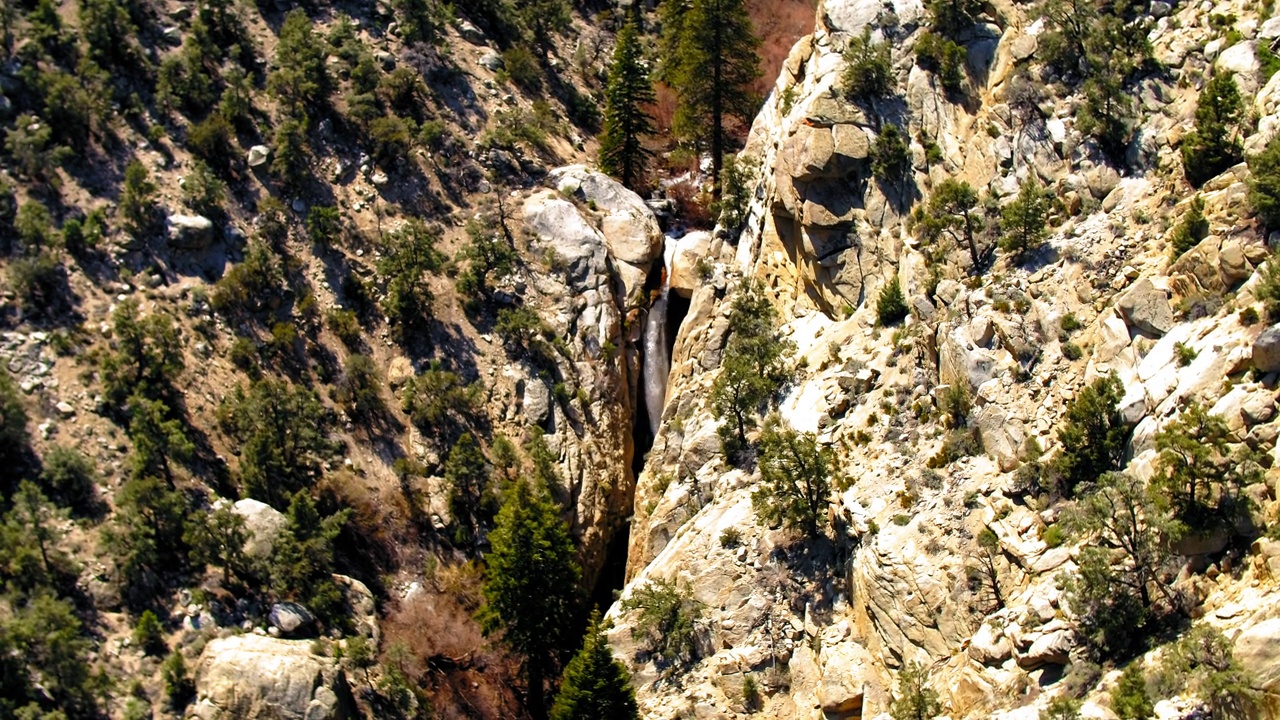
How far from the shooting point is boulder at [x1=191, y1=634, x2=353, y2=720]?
4181cm

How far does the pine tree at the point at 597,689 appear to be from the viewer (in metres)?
40.5

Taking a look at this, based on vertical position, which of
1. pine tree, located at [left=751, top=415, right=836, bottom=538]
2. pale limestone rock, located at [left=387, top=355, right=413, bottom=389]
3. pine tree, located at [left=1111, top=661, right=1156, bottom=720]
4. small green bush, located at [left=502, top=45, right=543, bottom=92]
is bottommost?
pine tree, located at [left=1111, top=661, right=1156, bottom=720]

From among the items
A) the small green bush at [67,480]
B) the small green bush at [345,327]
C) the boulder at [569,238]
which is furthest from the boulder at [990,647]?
the small green bush at [67,480]

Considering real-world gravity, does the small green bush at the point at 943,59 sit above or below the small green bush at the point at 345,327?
above

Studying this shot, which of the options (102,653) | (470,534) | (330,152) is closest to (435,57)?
(330,152)

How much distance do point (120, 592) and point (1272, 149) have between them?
4258 centimetres

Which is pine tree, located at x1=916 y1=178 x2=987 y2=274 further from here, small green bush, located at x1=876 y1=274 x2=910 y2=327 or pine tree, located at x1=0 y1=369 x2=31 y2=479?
pine tree, located at x1=0 y1=369 x2=31 y2=479

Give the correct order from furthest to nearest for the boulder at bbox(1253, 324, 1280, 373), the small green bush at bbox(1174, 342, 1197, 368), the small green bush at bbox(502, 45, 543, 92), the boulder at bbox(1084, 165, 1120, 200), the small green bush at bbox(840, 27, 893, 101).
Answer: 1. the small green bush at bbox(502, 45, 543, 92)
2. the small green bush at bbox(840, 27, 893, 101)
3. the boulder at bbox(1084, 165, 1120, 200)
4. the small green bush at bbox(1174, 342, 1197, 368)
5. the boulder at bbox(1253, 324, 1280, 373)

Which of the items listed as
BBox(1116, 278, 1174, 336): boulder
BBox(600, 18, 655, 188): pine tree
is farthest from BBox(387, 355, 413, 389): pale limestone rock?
BBox(1116, 278, 1174, 336): boulder

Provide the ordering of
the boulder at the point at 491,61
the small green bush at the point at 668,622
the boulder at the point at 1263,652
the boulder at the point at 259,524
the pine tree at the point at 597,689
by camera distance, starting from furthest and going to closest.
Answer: the boulder at the point at 491,61
the boulder at the point at 259,524
the small green bush at the point at 668,622
the pine tree at the point at 597,689
the boulder at the point at 1263,652

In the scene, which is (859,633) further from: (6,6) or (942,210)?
(6,6)

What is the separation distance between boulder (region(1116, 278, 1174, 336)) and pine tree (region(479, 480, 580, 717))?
23.7 metres

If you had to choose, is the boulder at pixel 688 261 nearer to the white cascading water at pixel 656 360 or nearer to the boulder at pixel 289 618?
the white cascading water at pixel 656 360

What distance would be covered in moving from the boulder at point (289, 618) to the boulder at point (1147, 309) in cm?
3262
